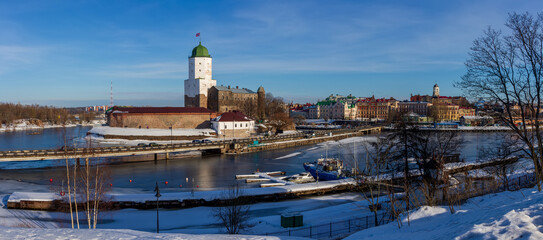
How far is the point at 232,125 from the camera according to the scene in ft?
149

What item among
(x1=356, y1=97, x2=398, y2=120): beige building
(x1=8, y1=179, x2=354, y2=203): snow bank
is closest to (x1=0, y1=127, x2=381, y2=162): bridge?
(x1=8, y1=179, x2=354, y2=203): snow bank

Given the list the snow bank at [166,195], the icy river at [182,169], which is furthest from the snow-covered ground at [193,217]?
the icy river at [182,169]

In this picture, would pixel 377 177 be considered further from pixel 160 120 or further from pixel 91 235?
pixel 160 120

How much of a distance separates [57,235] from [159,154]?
2608 cm

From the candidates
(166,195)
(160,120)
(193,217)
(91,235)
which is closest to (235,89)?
(160,120)

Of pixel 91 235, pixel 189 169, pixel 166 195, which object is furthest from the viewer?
pixel 189 169

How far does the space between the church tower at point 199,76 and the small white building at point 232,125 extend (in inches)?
488

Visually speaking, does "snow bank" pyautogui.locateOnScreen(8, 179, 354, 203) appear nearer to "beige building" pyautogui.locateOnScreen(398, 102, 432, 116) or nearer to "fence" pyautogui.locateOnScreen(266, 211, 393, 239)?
"fence" pyautogui.locateOnScreen(266, 211, 393, 239)

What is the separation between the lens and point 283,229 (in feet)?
42.2

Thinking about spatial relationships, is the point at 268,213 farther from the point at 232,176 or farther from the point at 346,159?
the point at 346,159

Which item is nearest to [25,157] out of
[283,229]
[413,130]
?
[283,229]

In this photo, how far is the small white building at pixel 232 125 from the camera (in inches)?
1783

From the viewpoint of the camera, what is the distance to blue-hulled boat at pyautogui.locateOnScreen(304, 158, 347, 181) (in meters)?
23.2

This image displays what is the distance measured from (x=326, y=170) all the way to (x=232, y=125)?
75.3 feet
